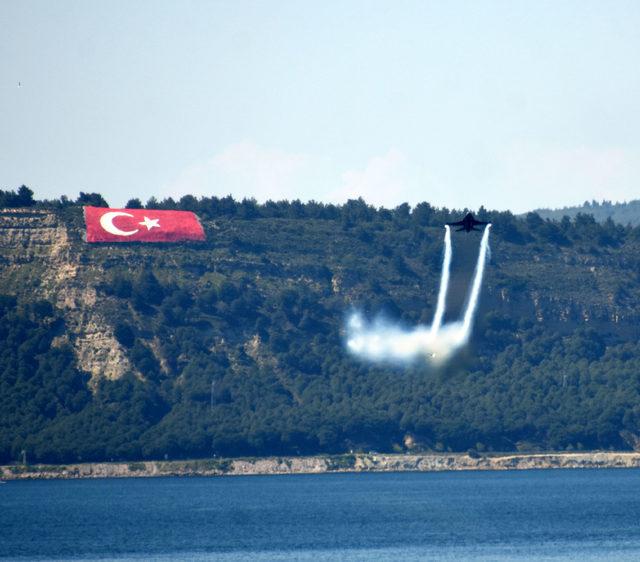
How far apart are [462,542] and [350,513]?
1455 inches

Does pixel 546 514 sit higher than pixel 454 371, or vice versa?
pixel 454 371

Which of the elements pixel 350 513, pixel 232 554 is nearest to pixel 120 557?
pixel 232 554

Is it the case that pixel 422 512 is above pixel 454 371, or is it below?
below

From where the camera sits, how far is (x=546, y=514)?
19825 cm

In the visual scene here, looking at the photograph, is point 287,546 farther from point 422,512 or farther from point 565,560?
point 422,512

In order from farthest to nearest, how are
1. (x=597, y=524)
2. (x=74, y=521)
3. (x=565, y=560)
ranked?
(x=74, y=521), (x=597, y=524), (x=565, y=560)

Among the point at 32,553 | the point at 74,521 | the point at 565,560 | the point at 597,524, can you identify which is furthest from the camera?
the point at 74,521

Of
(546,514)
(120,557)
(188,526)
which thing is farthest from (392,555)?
(546,514)

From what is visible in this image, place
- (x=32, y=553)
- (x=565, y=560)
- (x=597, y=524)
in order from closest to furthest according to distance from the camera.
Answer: (x=565, y=560) < (x=32, y=553) < (x=597, y=524)

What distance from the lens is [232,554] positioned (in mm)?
154250

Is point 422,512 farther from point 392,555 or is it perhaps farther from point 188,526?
point 392,555

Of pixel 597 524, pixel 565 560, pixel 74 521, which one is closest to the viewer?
pixel 565 560

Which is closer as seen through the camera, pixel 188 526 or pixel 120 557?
pixel 120 557

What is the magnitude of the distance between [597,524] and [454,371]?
22919 mm
